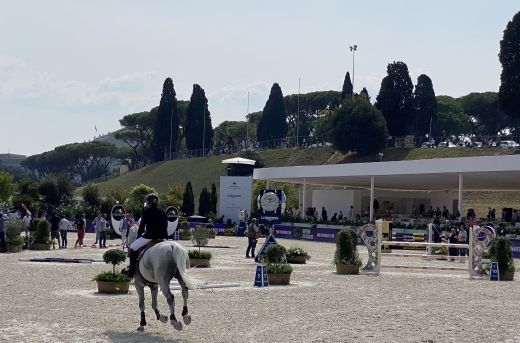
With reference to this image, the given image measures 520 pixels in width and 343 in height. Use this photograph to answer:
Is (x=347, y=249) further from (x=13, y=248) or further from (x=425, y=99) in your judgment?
(x=425, y=99)

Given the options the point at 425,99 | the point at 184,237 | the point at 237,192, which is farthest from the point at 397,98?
the point at 184,237

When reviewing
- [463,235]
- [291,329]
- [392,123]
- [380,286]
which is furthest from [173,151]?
[291,329]

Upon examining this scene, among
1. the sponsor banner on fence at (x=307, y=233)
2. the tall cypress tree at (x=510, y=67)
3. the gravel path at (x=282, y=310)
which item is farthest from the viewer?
the tall cypress tree at (x=510, y=67)

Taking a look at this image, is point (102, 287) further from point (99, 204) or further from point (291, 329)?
point (99, 204)

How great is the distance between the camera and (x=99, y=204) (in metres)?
64.4

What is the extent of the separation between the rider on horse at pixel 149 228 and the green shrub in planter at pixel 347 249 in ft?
38.2

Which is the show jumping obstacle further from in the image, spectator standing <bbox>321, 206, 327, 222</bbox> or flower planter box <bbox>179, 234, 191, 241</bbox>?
spectator standing <bbox>321, 206, 327, 222</bbox>

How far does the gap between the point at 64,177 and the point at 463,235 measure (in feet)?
148

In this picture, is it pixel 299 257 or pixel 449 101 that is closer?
pixel 299 257

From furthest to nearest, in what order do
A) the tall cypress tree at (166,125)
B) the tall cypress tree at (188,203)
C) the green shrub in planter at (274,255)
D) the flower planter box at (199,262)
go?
the tall cypress tree at (166,125), the tall cypress tree at (188,203), the flower planter box at (199,262), the green shrub in planter at (274,255)

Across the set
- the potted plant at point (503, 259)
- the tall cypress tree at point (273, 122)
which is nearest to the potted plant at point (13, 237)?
the potted plant at point (503, 259)

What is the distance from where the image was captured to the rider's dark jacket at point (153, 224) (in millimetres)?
13094

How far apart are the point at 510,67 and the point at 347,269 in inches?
2221

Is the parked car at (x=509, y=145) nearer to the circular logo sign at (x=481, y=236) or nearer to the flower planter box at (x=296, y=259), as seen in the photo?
the flower planter box at (x=296, y=259)
